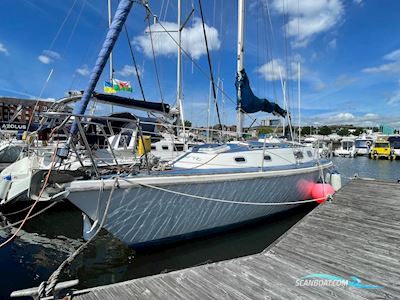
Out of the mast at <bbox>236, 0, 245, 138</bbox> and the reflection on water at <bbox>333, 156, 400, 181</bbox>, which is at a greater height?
the mast at <bbox>236, 0, 245, 138</bbox>

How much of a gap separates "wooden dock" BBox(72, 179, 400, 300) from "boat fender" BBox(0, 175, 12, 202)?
21.2 feet

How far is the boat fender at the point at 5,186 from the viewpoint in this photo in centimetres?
807

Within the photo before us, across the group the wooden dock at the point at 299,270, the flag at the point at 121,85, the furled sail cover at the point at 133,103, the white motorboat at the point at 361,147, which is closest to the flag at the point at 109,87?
the flag at the point at 121,85

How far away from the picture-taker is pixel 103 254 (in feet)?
19.4

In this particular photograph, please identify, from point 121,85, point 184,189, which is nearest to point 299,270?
point 184,189

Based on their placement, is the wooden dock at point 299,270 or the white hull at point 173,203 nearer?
the wooden dock at point 299,270

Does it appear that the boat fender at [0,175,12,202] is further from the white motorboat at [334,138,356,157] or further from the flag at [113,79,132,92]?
the white motorboat at [334,138,356,157]

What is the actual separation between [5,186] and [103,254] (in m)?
4.37

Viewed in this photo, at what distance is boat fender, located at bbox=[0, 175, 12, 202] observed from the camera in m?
8.07

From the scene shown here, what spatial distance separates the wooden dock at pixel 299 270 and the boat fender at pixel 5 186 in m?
6.47

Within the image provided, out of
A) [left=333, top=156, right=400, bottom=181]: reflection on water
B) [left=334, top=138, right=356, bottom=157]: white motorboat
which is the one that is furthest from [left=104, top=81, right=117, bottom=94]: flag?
[left=334, top=138, right=356, bottom=157]: white motorboat

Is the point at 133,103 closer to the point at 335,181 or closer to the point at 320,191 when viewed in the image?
the point at 320,191

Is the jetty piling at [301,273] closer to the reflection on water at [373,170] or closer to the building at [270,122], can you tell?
the building at [270,122]

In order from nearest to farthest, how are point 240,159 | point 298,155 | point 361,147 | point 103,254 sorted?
point 103,254
point 240,159
point 298,155
point 361,147
